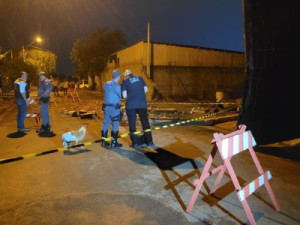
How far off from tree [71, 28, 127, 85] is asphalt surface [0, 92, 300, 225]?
35154 mm

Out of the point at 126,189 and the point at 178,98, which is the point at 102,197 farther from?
the point at 178,98

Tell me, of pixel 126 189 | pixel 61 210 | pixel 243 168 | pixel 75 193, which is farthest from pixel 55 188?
pixel 243 168

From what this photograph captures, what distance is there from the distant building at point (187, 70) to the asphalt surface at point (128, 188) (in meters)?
16.8

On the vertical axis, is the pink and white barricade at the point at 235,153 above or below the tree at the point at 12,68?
below

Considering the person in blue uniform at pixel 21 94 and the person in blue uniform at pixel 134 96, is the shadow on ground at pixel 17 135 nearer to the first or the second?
the person in blue uniform at pixel 21 94

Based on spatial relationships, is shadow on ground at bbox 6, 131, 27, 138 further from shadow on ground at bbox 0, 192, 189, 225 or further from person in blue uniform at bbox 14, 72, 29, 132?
shadow on ground at bbox 0, 192, 189, 225

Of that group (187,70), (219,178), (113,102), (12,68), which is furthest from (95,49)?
(219,178)

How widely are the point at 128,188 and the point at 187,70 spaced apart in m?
21.2

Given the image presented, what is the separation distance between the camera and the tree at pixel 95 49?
136 feet

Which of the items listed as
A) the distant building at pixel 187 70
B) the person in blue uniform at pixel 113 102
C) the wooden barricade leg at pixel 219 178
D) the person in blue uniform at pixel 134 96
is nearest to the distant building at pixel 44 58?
the distant building at pixel 187 70

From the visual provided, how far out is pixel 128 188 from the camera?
15.2ft

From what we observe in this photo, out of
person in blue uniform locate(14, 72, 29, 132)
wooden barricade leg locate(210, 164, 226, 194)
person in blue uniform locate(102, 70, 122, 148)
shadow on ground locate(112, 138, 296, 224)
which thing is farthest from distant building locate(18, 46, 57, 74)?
wooden barricade leg locate(210, 164, 226, 194)

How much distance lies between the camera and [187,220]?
11.9ft

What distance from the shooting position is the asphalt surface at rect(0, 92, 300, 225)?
373 cm
